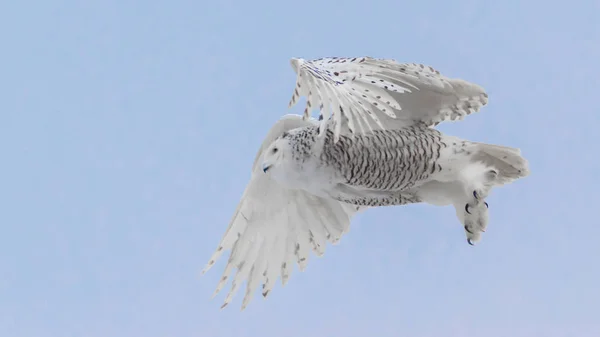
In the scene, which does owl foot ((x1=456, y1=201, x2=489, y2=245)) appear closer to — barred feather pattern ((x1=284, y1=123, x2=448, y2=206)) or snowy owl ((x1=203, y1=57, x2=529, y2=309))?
snowy owl ((x1=203, y1=57, x2=529, y2=309))

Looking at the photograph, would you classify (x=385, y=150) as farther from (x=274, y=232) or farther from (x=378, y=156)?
(x=274, y=232)

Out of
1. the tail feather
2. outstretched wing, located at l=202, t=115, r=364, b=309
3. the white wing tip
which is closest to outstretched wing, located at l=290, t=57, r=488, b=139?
the white wing tip

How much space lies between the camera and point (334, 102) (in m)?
2.61

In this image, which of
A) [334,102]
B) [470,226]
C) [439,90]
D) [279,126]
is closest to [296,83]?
[334,102]

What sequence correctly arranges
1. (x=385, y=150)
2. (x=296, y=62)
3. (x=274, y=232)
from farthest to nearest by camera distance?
(x=274, y=232)
(x=385, y=150)
(x=296, y=62)

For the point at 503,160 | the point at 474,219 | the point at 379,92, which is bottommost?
the point at 474,219

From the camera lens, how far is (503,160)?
304 cm

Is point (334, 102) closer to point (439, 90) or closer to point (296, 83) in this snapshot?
point (296, 83)

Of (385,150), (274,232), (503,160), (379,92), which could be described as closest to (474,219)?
(503,160)

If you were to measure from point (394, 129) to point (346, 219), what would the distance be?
59cm

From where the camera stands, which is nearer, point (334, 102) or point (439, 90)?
point (334, 102)

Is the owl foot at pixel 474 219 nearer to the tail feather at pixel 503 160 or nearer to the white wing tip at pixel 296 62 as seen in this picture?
the tail feather at pixel 503 160

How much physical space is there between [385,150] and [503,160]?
1.54 ft

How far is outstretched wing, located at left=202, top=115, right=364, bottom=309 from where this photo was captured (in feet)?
11.0
